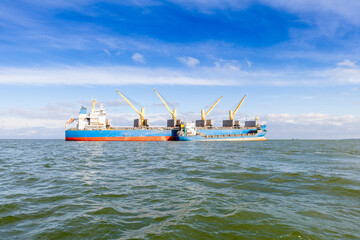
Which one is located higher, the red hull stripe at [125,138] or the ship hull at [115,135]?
the ship hull at [115,135]

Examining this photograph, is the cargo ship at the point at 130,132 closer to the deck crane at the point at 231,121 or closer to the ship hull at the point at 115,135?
the ship hull at the point at 115,135

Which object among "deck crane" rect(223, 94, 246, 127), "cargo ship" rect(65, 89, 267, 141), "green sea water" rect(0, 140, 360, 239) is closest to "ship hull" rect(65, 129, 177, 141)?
"cargo ship" rect(65, 89, 267, 141)

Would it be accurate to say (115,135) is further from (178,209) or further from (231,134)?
(178,209)

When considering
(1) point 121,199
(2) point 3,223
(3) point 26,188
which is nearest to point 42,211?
(2) point 3,223

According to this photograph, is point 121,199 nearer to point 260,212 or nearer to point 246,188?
point 260,212

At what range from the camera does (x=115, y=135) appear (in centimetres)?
7925

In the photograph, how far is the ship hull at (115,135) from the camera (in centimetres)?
7762

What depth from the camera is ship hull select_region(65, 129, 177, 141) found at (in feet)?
255

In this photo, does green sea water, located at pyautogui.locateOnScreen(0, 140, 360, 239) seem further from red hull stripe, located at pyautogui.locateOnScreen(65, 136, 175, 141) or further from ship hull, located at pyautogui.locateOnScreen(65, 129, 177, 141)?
red hull stripe, located at pyautogui.locateOnScreen(65, 136, 175, 141)

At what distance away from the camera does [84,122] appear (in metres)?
82.6

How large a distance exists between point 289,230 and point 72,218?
6721 millimetres

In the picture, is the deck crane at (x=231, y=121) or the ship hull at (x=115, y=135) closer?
the ship hull at (x=115, y=135)

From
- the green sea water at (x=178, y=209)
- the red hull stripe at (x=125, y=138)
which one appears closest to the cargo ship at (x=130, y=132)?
the red hull stripe at (x=125, y=138)

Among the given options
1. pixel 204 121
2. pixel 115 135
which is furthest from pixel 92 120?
pixel 204 121
